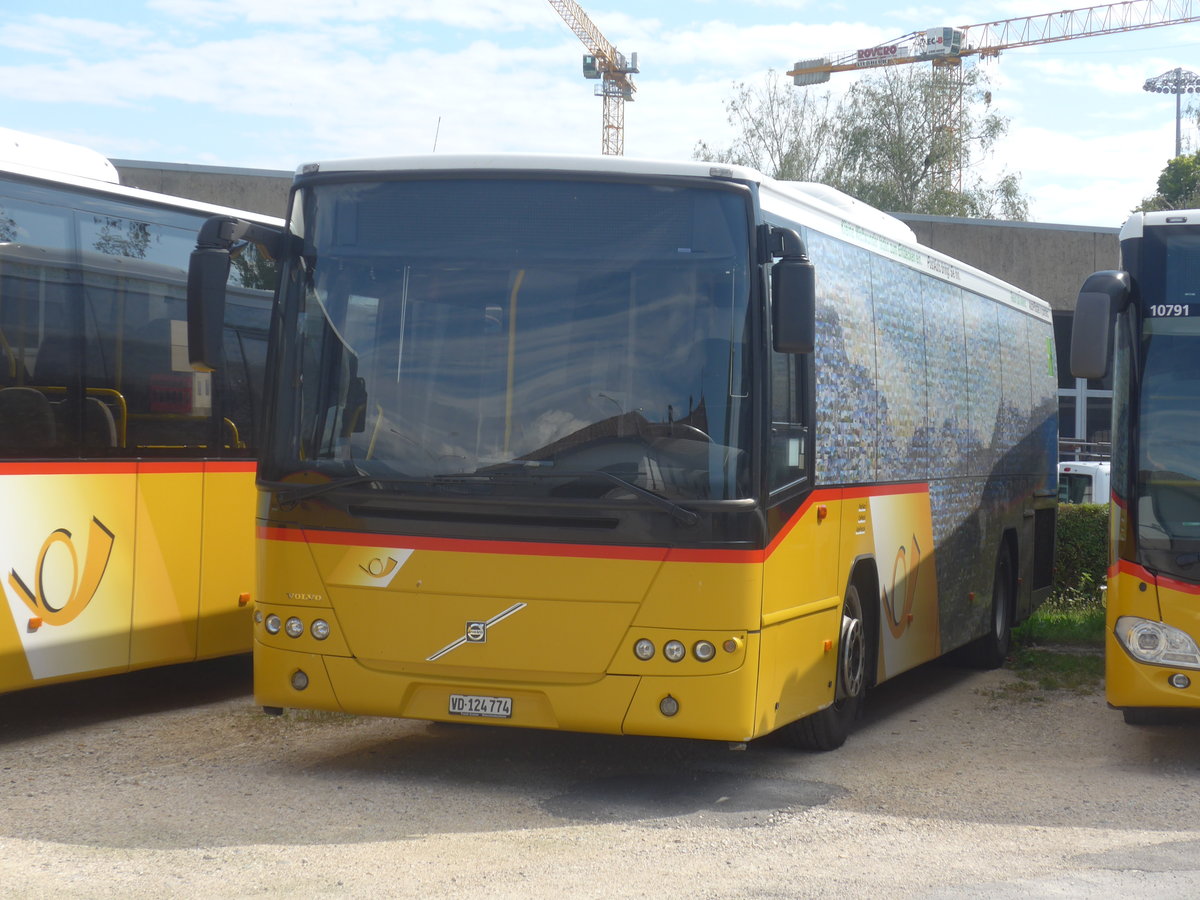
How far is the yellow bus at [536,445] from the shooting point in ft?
23.9

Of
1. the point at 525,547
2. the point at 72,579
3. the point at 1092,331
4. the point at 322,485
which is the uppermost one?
the point at 1092,331

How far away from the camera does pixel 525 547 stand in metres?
7.36

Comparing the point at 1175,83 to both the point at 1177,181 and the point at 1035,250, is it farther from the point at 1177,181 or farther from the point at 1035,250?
the point at 1035,250

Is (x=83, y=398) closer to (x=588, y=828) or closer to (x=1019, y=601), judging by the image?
(x=588, y=828)

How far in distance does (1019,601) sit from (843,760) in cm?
565

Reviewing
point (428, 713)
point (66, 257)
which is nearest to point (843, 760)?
point (428, 713)

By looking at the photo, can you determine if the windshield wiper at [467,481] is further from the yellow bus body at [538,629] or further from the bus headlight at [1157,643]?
the bus headlight at [1157,643]

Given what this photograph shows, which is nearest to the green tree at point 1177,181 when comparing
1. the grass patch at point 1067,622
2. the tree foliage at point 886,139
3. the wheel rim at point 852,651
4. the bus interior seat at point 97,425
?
the tree foliage at point 886,139

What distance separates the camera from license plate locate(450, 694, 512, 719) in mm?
7480

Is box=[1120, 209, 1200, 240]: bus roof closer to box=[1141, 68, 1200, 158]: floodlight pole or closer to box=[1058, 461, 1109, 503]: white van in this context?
box=[1058, 461, 1109, 503]: white van

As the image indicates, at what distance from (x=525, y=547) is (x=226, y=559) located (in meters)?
3.63

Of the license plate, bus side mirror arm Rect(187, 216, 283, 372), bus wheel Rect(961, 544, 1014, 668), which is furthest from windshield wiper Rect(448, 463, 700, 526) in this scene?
bus wheel Rect(961, 544, 1014, 668)

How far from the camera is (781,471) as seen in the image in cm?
774

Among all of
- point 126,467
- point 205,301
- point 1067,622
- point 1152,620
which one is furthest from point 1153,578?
point 1067,622
